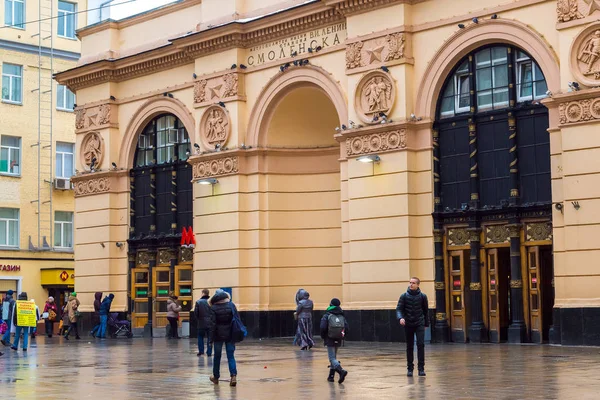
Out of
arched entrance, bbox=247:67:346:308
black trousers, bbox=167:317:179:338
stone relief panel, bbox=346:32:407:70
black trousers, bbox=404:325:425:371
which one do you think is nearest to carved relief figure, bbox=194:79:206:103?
arched entrance, bbox=247:67:346:308

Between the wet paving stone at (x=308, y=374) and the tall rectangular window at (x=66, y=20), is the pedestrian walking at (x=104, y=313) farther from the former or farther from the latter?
the tall rectangular window at (x=66, y=20)

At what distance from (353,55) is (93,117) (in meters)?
13.8

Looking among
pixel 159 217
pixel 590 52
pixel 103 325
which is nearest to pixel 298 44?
pixel 159 217

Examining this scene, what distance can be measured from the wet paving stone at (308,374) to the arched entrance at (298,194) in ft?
20.0

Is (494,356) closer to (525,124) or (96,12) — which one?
(525,124)

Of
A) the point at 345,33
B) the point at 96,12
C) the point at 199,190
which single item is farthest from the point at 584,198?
the point at 96,12

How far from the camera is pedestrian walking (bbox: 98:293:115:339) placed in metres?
39.3

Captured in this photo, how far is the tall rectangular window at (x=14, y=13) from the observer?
168 ft

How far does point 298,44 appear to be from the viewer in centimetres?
3459

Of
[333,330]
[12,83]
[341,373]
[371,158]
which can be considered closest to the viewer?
[341,373]

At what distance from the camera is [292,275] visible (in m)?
36.1

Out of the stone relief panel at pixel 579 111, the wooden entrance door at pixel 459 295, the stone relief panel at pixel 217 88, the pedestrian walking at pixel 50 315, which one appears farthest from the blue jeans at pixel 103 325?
the stone relief panel at pixel 579 111

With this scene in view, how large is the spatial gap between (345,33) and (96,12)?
15.9 metres

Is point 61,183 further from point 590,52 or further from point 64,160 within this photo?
point 590,52
